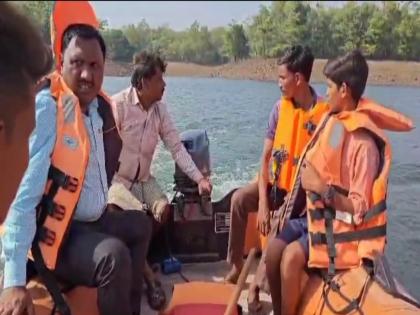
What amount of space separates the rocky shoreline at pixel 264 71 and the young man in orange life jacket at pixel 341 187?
41 cm

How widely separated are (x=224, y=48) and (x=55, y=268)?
3166 millimetres

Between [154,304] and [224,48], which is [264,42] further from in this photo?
[154,304]

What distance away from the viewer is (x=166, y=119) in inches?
140

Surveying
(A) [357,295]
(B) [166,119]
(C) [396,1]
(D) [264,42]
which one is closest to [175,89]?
(D) [264,42]

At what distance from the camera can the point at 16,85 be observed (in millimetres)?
945

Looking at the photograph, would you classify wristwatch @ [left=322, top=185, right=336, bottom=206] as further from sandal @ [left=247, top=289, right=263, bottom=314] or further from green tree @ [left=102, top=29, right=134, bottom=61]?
green tree @ [left=102, top=29, right=134, bottom=61]

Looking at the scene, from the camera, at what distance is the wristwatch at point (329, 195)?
2.46 metres

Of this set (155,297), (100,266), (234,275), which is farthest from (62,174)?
(234,275)

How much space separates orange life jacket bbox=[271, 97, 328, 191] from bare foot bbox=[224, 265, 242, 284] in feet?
1.55

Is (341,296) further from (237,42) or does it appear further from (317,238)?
(237,42)

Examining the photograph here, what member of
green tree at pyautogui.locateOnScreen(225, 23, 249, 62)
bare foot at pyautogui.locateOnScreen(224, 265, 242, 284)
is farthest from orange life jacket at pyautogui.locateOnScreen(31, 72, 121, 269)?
green tree at pyautogui.locateOnScreen(225, 23, 249, 62)

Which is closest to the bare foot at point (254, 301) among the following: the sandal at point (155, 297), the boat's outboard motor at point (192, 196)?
the sandal at point (155, 297)

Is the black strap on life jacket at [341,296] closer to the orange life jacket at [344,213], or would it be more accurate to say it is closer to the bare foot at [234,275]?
the orange life jacket at [344,213]

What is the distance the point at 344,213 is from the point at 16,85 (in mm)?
1704
